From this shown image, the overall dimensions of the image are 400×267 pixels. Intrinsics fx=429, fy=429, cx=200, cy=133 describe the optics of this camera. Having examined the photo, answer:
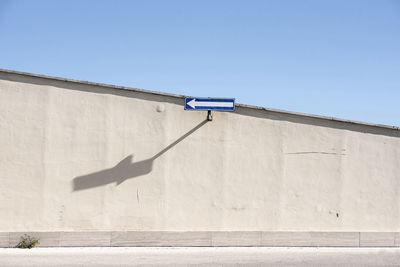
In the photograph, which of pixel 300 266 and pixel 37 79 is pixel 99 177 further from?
pixel 300 266

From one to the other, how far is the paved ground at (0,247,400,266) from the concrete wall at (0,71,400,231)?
0.60 meters

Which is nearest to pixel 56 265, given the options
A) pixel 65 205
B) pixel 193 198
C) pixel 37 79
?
pixel 65 205

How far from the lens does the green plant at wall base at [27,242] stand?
10367mm

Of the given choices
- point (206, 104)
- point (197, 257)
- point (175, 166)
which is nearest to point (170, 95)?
point (206, 104)

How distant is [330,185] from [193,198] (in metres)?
3.60

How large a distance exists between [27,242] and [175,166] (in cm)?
402

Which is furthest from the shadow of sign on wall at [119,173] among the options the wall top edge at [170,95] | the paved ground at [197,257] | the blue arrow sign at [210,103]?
the paved ground at [197,257]

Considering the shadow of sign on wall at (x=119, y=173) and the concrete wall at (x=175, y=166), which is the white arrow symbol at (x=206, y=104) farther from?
the shadow of sign on wall at (x=119, y=173)

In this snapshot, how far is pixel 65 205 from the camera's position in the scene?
34.7 feet

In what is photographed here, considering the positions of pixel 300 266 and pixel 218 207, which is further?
pixel 218 207

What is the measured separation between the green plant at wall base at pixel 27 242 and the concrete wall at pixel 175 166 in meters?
0.27

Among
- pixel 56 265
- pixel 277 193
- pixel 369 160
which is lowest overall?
pixel 56 265

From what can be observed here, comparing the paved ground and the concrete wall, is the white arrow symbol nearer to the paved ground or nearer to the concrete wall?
the concrete wall

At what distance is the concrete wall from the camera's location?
10.5 metres
